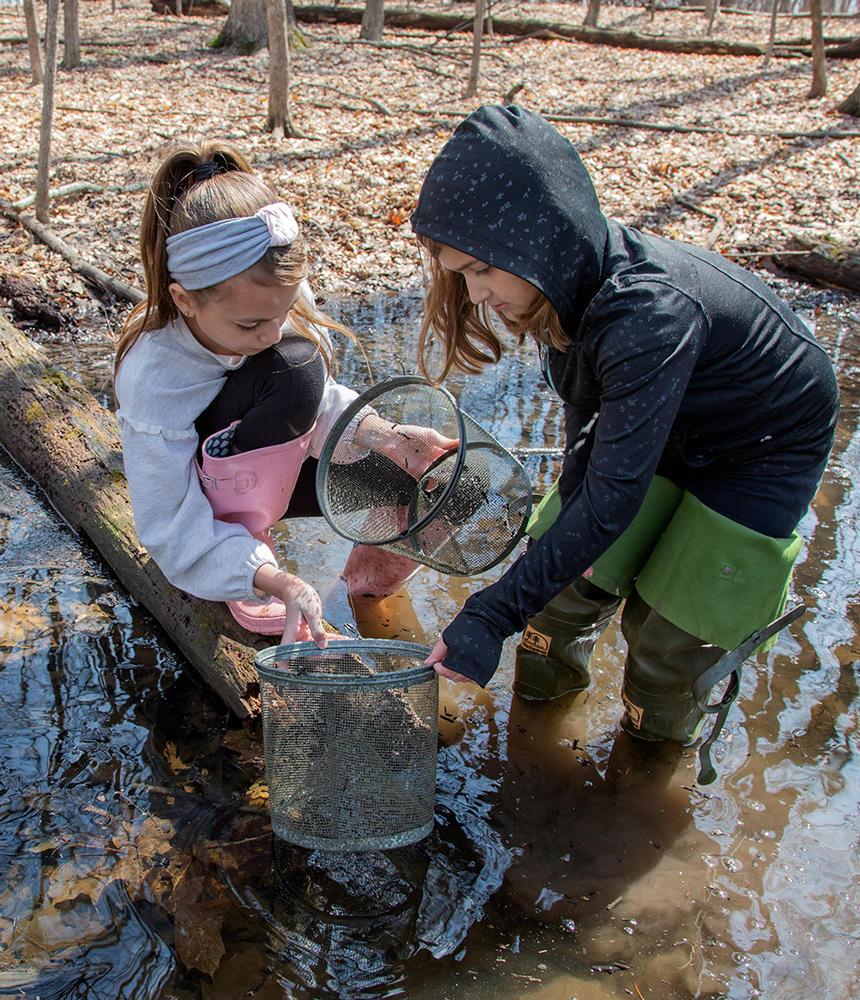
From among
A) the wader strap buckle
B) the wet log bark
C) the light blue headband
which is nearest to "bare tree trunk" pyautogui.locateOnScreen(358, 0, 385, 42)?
the wet log bark

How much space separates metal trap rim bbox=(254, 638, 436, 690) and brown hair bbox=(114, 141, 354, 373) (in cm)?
101

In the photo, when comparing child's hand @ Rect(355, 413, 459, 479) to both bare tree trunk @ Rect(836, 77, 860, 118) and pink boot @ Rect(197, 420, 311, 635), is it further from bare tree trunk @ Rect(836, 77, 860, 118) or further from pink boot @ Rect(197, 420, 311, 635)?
bare tree trunk @ Rect(836, 77, 860, 118)

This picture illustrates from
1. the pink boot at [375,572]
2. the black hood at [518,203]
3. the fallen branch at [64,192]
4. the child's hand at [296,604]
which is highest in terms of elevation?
the black hood at [518,203]

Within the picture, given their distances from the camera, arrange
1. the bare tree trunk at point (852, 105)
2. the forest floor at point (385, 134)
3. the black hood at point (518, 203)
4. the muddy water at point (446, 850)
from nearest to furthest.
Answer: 1. the black hood at point (518, 203)
2. the muddy water at point (446, 850)
3. the forest floor at point (385, 134)
4. the bare tree trunk at point (852, 105)

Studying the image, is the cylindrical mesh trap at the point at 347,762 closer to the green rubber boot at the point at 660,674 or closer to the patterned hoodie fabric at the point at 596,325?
the patterned hoodie fabric at the point at 596,325

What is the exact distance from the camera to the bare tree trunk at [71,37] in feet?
42.2

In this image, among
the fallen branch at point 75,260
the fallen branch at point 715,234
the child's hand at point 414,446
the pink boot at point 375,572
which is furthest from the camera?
the fallen branch at point 715,234

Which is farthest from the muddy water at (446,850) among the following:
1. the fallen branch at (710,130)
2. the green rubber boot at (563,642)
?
the fallen branch at (710,130)

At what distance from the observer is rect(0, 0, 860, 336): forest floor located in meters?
7.48

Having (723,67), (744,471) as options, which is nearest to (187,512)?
(744,471)

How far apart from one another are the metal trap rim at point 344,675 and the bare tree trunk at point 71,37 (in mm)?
14057

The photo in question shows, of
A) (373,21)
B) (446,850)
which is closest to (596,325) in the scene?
(446,850)

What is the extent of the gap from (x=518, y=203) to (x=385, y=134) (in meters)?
9.47

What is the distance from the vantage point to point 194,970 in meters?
1.94
